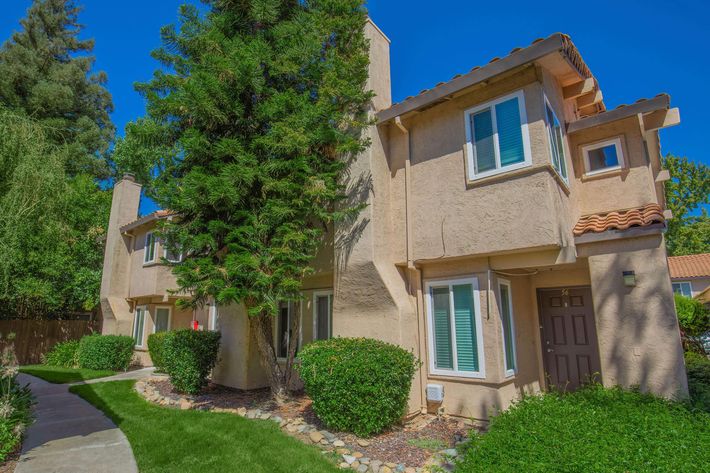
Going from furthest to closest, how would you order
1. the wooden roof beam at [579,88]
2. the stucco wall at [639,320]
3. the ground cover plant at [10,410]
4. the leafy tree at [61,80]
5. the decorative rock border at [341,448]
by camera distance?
the leafy tree at [61,80] → the wooden roof beam at [579,88] → the stucco wall at [639,320] → the ground cover plant at [10,410] → the decorative rock border at [341,448]

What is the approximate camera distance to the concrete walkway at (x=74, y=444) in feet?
21.3

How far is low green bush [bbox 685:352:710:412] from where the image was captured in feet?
22.1

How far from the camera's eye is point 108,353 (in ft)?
60.0

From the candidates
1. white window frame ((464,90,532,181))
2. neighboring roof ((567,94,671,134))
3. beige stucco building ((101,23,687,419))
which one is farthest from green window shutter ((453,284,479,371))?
neighboring roof ((567,94,671,134))

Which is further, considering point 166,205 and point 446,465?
point 166,205

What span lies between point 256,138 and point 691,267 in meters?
34.4

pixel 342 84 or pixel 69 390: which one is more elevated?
pixel 342 84

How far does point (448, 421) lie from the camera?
8.59 metres

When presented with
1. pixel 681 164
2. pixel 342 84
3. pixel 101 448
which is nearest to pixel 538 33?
→ pixel 342 84

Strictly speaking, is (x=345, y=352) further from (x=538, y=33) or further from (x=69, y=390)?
(x=69, y=390)

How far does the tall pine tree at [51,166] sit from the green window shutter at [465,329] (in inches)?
376

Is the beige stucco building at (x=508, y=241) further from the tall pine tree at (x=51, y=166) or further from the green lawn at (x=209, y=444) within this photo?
the tall pine tree at (x=51, y=166)

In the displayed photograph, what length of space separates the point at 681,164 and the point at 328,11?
41.8 meters

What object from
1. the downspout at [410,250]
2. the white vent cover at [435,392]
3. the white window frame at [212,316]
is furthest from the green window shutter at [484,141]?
the white window frame at [212,316]
